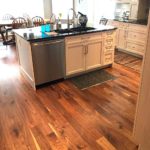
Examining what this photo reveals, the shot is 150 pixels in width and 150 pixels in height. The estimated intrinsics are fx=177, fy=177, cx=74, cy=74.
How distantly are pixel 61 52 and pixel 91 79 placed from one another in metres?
0.82

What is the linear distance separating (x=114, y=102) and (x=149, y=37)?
60.7 inches

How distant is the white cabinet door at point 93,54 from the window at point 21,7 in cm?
449

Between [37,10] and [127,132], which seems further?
[37,10]

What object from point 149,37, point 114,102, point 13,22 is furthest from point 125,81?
point 13,22

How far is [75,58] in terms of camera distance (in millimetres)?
3396

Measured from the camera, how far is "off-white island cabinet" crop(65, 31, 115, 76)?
330 cm

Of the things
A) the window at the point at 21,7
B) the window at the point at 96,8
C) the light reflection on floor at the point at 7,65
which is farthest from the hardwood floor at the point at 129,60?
the window at the point at 21,7

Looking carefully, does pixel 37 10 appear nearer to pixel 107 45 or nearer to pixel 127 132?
pixel 107 45

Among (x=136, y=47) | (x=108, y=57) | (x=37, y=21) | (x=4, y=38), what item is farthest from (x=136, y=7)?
(x=4, y=38)

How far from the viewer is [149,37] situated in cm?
142

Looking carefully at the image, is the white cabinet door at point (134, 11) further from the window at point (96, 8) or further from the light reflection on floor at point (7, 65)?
the light reflection on floor at point (7, 65)

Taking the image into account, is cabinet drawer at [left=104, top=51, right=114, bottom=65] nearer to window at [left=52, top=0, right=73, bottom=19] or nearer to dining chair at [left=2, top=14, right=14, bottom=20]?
window at [left=52, top=0, right=73, bottom=19]

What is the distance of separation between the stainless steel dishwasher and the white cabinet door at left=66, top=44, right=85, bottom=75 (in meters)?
0.13

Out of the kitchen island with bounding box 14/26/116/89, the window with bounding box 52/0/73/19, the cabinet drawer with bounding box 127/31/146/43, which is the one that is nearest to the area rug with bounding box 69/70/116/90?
the kitchen island with bounding box 14/26/116/89
